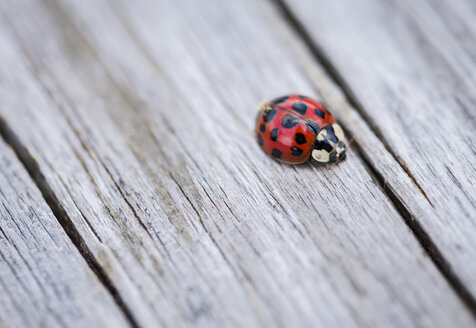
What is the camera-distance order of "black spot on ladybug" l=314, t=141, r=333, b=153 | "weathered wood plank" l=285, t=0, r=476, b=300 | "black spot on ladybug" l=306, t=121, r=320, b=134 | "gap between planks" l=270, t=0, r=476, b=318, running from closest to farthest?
1. "gap between planks" l=270, t=0, r=476, b=318
2. "weathered wood plank" l=285, t=0, r=476, b=300
3. "black spot on ladybug" l=314, t=141, r=333, b=153
4. "black spot on ladybug" l=306, t=121, r=320, b=134

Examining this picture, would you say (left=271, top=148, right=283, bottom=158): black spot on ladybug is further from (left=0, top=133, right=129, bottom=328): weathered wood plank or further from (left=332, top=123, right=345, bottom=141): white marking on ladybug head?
(left=0, top=133, right=129, bottom=328): weathered wood plank

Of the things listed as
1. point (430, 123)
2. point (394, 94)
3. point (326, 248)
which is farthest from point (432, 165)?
point (326, 248)

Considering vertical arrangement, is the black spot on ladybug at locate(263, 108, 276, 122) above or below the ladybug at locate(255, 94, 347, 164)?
above

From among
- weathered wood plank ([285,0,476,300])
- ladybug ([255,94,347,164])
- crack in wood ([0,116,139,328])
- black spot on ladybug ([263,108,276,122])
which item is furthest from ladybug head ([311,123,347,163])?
crack in wood ([0,116,139,328])

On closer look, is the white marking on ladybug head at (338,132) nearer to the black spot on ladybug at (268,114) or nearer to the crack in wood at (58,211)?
the black spot on ladybug at (268,114)

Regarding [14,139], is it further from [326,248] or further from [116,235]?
[326,248]

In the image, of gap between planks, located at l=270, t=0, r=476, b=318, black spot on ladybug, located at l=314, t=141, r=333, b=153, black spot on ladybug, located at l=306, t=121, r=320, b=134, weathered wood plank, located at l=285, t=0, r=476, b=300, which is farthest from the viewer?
black spot on ladybug, located at l=306, t=121, r=320, b=134

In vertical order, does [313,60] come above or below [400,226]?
above

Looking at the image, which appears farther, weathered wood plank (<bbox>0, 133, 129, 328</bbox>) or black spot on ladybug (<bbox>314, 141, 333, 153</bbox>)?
black spot on ladybug (<bbox>314, 141, 333, 153</bbox>)
